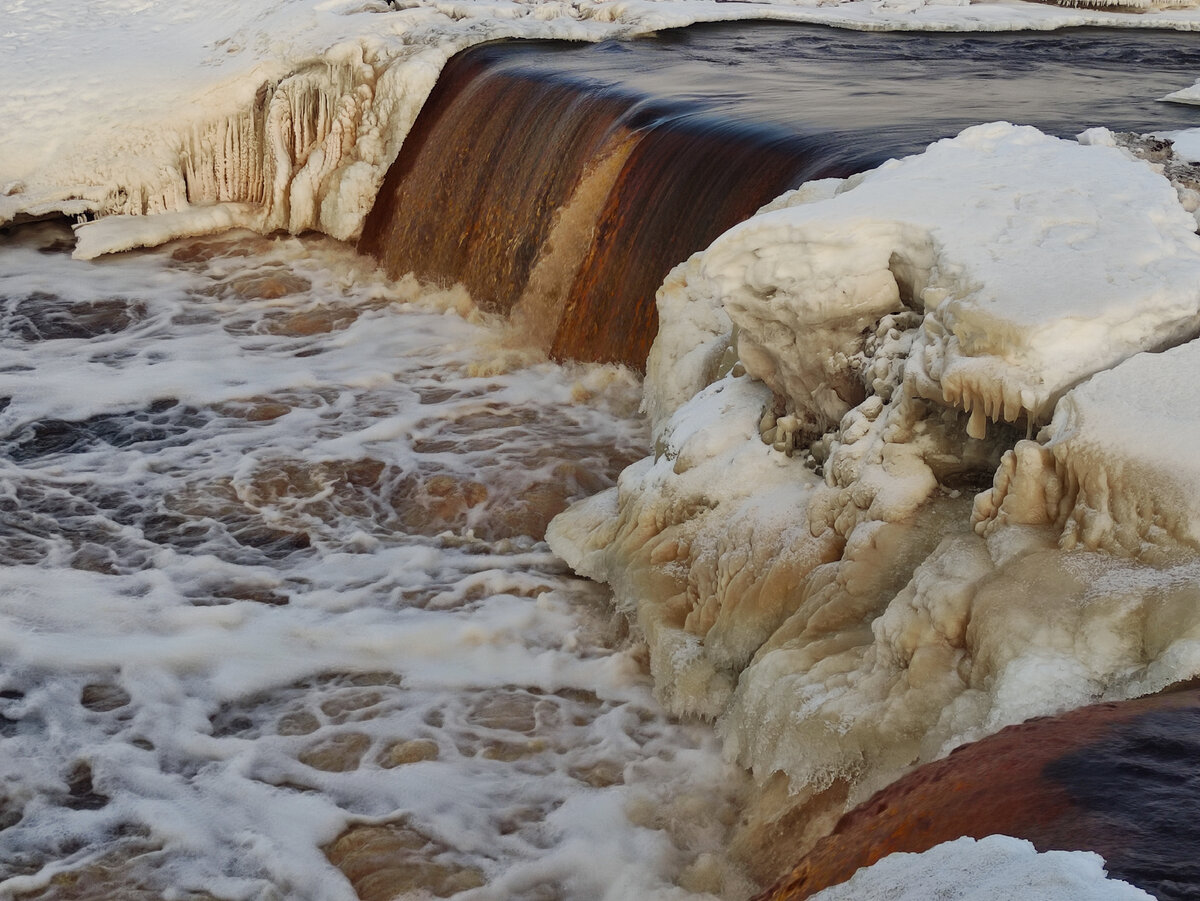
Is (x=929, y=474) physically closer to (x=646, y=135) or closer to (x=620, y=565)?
(x=620, y=565)

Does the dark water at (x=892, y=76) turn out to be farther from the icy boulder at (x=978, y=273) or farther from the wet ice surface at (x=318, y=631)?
the wet ice surface at (x=318, y=631)

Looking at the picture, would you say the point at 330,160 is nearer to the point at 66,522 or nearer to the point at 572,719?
the point at 66,522

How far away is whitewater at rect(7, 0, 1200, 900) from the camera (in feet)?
9.86

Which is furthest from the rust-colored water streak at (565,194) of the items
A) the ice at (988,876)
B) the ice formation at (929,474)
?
the ice at (988,876)

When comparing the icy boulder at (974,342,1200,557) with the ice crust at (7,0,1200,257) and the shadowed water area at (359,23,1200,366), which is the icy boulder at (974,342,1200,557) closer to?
the shadowed water area at (359,23,1200,366)

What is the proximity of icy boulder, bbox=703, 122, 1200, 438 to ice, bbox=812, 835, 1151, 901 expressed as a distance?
157cm

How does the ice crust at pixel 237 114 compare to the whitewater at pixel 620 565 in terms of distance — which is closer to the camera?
the whitewater at pixel 620 565

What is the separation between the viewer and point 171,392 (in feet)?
23.0

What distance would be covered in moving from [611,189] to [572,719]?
3.76m

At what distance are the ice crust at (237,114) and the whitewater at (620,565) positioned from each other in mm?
2444

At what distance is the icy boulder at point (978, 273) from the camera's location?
3.22 metres

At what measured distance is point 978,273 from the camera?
138 inches

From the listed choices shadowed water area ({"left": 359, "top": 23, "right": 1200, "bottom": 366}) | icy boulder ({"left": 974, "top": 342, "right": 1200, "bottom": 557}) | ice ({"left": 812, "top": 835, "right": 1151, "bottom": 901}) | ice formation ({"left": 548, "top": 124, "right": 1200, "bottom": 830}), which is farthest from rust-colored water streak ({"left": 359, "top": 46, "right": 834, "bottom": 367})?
ice ({"left": 812, "top": 835, "right": 1151, "bottom": 901})

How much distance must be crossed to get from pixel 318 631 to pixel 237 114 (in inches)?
238
